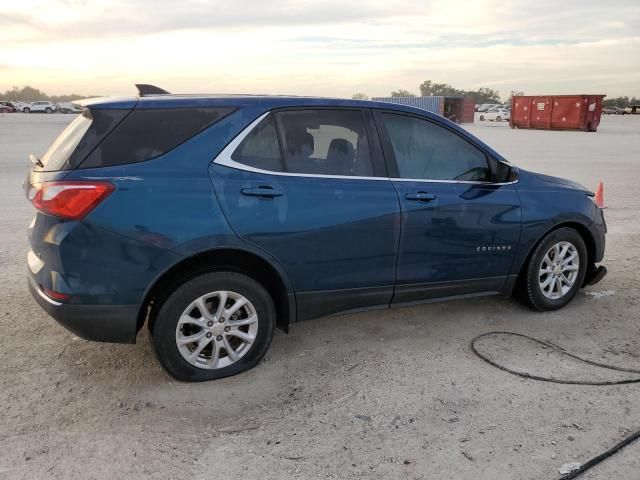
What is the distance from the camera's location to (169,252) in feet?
10.4

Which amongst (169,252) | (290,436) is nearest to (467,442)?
(290,436)

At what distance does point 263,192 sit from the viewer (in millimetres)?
3410

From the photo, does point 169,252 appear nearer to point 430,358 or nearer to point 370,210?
point 370,210

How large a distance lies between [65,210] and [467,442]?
8.17 ft

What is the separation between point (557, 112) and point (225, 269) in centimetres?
3761

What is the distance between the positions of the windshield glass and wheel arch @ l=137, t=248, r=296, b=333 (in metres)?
0.88

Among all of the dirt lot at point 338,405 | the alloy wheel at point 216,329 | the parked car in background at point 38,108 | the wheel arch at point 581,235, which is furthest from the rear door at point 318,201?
the parked car in background at point 38,108

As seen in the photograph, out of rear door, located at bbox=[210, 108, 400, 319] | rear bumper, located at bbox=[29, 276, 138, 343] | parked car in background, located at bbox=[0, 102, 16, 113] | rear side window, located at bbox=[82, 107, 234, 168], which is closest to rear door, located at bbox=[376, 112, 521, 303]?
rear door, located at bbox=[210, 108, 400, 319]

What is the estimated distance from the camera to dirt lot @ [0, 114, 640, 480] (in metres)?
2.74

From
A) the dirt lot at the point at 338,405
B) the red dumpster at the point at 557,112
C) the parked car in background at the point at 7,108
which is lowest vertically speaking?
the dirt lot at the point at 338,405

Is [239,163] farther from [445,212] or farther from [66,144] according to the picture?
[445,212]

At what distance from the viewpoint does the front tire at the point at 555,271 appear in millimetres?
4566

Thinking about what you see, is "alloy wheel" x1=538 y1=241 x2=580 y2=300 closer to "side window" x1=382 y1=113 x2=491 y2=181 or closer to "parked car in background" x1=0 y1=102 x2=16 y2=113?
"side window" x1=382 y1=113 x2=491 y2=181

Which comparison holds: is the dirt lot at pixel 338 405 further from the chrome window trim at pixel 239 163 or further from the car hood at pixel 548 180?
the chrome window trim at pixel 239 163
